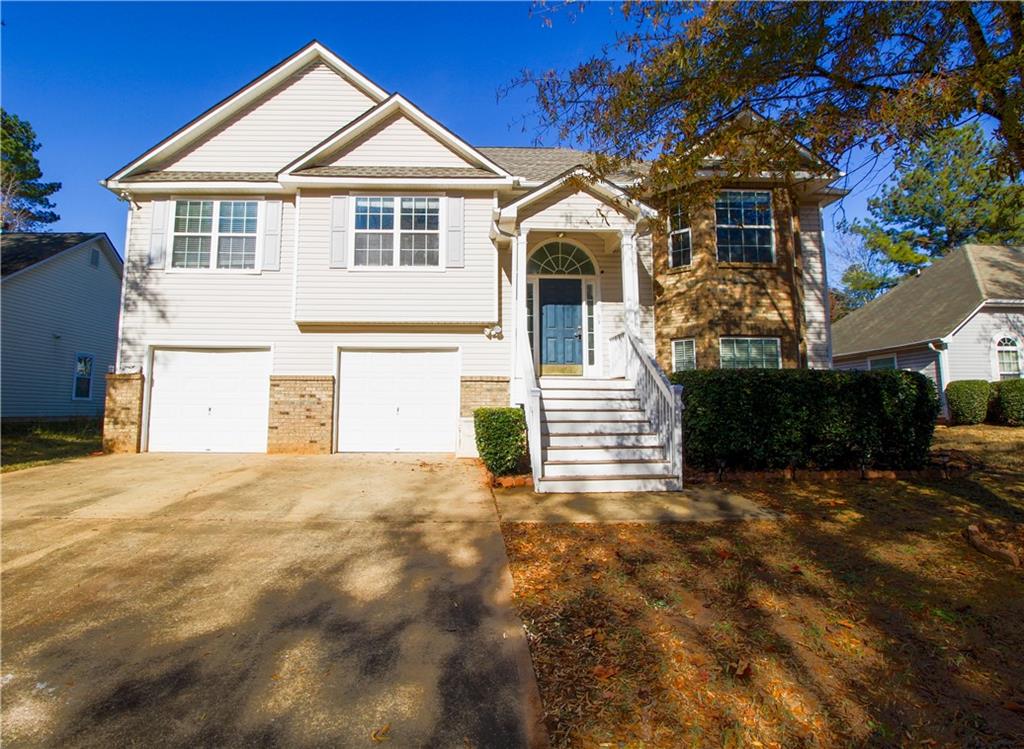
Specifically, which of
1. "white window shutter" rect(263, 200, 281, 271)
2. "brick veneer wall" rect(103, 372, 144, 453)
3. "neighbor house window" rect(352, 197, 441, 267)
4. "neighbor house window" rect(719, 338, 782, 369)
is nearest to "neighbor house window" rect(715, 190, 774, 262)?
"neighbor house window" rect(719, 338, 782, 369)

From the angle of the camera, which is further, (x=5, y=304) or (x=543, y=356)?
(x=5, y=304)

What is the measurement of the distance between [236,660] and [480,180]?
377 inches

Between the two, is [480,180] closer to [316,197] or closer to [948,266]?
[316,197]

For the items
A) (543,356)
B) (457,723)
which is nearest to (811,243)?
(543,356)

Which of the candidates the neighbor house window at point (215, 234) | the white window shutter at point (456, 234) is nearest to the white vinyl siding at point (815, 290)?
the white window shutter at point (456, 234)

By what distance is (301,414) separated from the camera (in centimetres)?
1037

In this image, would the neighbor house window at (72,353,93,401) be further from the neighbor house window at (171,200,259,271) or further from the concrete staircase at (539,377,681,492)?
the concrete staircase at (539,377,681,492)

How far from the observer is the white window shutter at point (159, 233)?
10891mm

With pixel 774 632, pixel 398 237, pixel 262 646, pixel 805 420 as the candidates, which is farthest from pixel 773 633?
pixel 398 237

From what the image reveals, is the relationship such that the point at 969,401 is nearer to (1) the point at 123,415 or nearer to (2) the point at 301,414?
(2) the point at 301,414

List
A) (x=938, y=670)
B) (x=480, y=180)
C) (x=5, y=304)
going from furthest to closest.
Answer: (x=5, y=304), (x=480, y=180), (x=938, y=670)

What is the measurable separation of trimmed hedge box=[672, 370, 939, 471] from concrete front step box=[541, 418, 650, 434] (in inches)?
30.6

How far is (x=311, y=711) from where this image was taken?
2605mm

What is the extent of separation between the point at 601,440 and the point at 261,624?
17.3 feet
